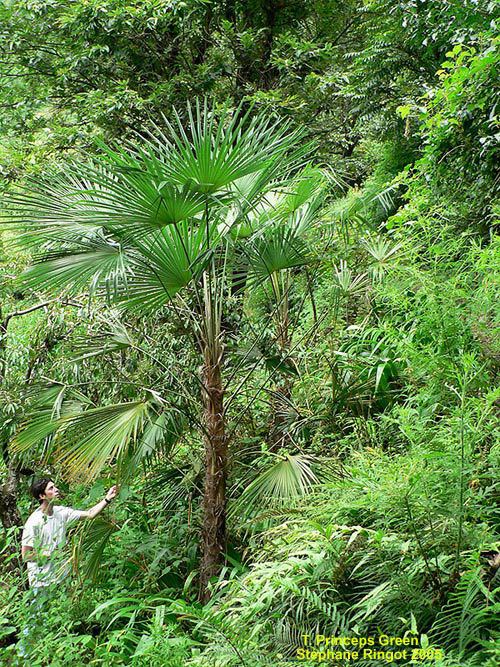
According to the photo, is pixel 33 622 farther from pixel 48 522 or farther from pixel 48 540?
pixel 48 522

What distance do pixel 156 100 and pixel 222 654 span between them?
5.96 metres

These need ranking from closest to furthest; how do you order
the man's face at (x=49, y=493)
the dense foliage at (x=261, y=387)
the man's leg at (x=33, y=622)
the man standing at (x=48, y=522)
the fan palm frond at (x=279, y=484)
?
1. the dense foliage at (x=261, y=387)
2. the man's leg at (x=33, y=622)
3. the fan palm frond at (x=279, y=484)
4. the man standing at (x=48, y=522)
5. the man's face at (x=49, y=493)

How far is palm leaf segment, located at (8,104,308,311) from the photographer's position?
271 centimetres

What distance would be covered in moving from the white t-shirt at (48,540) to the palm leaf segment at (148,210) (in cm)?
137

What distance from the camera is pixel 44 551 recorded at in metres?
3.08

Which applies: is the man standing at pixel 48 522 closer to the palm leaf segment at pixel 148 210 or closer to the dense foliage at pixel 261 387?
the dense foliage at pixel 261 387

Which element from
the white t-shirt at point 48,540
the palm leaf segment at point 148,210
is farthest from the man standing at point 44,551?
the palm leaf segment at point 148,210

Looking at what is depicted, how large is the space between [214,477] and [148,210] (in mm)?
1452

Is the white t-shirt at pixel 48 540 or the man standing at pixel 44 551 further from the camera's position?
the white t-shirt at pixel 48 540

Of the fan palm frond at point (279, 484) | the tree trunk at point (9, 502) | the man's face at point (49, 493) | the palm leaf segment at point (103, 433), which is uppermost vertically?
the palm leaf segment at point (103, 433)

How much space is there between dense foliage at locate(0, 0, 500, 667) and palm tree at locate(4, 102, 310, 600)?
0.02 m

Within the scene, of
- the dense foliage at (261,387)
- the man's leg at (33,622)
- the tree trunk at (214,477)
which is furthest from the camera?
the tree trunk at (214,477)

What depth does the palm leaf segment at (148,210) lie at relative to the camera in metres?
2.71

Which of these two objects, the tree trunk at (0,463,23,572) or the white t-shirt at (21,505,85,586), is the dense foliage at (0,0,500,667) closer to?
the tree trunk at (0,463,23,572)
